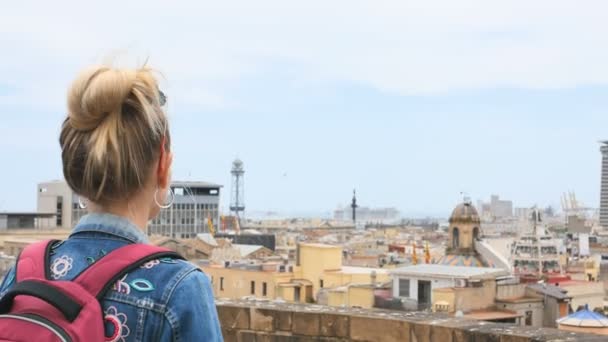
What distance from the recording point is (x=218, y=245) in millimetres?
55688

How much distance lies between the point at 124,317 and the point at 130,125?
35 centimetres

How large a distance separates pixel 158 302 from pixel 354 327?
160 inches

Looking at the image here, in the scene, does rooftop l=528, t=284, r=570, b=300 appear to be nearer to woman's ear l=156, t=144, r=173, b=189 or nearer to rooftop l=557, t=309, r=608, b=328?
rooftop l=557, t=309, r=608, b=328

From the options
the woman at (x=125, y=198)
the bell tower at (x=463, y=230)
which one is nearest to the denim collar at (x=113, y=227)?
the woman at (x=125, y=198)

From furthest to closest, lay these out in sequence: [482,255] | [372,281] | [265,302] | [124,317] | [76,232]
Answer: [482,255] → [372,281] → [265,302] → [76,232] → [124,317]

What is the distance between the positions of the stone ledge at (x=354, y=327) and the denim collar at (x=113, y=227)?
3.30m

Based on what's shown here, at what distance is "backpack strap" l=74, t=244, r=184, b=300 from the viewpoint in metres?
1.66

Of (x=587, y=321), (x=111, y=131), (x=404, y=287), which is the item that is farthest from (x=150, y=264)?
(x=404, y=287)

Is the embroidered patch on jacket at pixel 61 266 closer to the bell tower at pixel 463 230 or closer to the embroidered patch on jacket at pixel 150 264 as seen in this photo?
the embroidered patch on jacket at pixel 150 264

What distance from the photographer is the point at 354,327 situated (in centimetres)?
563

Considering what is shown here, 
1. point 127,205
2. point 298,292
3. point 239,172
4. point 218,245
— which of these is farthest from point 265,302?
point 239,172

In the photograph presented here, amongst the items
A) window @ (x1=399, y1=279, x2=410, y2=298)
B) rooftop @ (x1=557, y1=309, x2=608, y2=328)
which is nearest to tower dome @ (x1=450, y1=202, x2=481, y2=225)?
window @ (x1=399, y1=279, x2=410, y2=298)

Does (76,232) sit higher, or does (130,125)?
(130,125)

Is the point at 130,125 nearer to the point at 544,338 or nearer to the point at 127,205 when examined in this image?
the point at 127,205
